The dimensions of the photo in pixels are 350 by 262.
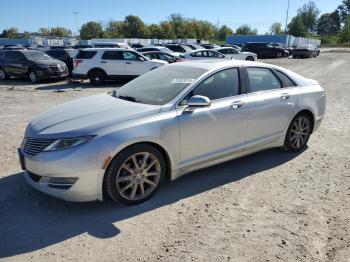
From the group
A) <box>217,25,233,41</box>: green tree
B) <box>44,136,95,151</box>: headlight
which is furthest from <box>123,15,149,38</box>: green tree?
<box>44,136,95,151</box>: headlight

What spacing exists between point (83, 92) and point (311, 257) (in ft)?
38.6

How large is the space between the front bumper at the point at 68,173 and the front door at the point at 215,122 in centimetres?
112

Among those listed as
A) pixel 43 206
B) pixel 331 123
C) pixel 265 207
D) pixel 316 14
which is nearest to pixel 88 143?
pixel 43 206

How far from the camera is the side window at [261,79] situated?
5.14 meters

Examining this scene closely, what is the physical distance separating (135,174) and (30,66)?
1479 centimetres

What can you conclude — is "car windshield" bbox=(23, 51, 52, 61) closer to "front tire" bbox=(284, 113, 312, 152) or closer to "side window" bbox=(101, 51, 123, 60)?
"side window" bbox=(101, 51, 123, 60)

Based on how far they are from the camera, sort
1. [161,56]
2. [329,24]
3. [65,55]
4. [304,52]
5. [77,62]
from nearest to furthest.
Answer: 1. [77,62]
2. [161,56]
3. [65,55]
4. [304,52]
5. [329,24]

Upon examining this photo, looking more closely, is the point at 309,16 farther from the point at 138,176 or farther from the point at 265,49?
the point at 138,176

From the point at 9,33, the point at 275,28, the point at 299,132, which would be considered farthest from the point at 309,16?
the point at 299,132

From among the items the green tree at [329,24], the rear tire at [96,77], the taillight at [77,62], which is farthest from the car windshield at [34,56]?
the green tree at [329,24]

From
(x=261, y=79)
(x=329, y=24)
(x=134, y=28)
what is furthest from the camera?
(x=329, y=24)

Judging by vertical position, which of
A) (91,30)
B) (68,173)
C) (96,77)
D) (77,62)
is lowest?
(96,77)

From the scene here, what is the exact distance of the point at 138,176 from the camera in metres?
4.09

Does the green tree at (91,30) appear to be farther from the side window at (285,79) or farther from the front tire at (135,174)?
the front tire at (135,174)
